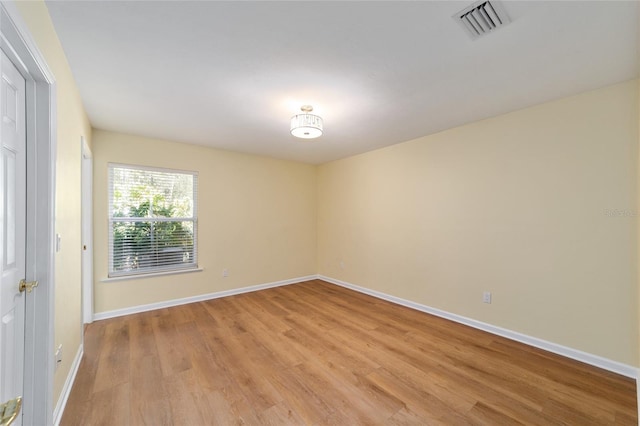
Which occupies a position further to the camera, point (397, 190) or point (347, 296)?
point (347, 296)

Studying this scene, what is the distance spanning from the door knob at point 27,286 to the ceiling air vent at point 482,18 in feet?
8.90

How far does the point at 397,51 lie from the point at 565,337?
295 cm

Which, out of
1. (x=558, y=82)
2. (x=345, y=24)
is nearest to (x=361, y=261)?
(x=558, y=82)

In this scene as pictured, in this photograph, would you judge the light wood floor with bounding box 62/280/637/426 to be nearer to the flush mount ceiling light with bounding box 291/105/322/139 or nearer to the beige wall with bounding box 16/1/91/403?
the beige wall with bounding box 16/1/91/403

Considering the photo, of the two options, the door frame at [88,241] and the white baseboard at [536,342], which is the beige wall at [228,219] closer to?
the door frame at [88,241]

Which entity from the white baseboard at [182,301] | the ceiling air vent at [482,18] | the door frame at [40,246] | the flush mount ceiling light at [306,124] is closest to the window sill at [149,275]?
the white baseboard at [182,301]

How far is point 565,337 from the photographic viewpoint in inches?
97.8

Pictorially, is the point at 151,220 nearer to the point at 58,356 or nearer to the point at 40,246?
the point at 58,356

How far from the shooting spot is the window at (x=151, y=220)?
138 inches

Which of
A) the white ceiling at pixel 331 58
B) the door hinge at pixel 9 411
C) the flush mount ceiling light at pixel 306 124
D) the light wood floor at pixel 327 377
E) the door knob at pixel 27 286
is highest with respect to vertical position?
the white ceiling at pixel 331 58

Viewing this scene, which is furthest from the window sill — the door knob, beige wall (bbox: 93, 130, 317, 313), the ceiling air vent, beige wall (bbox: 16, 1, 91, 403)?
the ceiling air vent

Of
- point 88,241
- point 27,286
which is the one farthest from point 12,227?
point 88,241

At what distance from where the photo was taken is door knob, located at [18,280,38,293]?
4.39 ft

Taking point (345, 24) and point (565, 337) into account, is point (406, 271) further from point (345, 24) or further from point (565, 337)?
point (345, 24)
